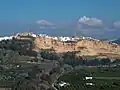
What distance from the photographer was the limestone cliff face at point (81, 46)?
71.5 m

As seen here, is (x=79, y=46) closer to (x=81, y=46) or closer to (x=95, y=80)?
(x=81, y=46)

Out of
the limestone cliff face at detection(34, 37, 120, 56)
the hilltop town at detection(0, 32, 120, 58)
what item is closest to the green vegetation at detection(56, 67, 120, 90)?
the hilltop town at detection(0, 32, 120, 58)

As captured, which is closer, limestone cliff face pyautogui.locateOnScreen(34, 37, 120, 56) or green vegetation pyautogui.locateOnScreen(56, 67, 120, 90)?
green vegetation pyautogui.locateOnScreen(56, 67, 120, 90)

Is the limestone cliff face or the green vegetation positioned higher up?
the limestone cliff face

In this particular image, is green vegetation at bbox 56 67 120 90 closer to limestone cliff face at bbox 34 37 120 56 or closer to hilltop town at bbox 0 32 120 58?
hilltop town at bbox 0 32 120 58

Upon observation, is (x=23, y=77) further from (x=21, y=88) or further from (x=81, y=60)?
(x=81, y=60)

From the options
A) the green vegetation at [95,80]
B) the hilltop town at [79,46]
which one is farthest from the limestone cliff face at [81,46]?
the green vegetation at [95,80]

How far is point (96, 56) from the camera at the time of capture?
67188mm

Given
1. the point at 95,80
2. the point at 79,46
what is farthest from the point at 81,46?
the point at 95,80

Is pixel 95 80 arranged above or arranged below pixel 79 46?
below

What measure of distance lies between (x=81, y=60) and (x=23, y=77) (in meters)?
22.5

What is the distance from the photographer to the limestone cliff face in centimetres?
7150

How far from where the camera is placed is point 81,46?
2958 inches

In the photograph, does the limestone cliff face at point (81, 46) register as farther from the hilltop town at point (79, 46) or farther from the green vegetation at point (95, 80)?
the green vegetation at point (95, 80)
